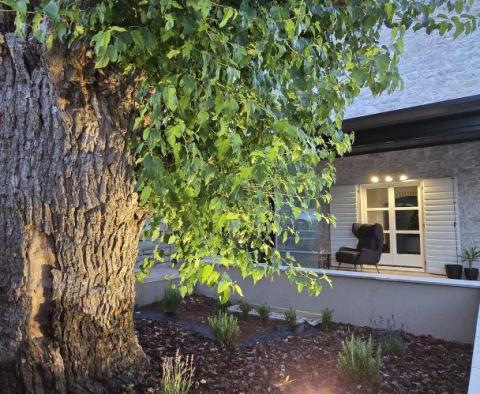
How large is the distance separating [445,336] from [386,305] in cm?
58

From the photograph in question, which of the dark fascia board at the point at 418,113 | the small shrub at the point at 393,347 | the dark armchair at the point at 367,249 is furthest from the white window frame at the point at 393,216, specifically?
the small shrub at the point at 393,347

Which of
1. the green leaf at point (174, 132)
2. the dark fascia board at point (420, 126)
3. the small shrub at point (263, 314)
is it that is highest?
the dark fascia board at point (420, 126)

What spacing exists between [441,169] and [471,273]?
79.5 inches

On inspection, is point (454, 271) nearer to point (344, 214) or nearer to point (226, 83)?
point (344, 214)

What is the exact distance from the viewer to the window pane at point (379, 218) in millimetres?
8458

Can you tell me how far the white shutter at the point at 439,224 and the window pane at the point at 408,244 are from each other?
371 mm

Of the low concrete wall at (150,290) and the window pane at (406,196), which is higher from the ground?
the window pane at (406,196)

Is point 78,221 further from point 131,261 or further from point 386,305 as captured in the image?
point 386,305

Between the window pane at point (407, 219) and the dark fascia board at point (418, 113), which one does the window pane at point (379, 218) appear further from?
the dark fascia board at point (418, 113)

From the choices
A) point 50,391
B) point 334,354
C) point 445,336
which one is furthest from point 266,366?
point 445,336

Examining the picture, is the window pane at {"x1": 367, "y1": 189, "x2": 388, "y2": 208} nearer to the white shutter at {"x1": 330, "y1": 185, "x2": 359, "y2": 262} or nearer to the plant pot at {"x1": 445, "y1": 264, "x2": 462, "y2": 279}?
the white shutter at {"x1": 330, "y1": 185, "x2": 359, "y2": 262}

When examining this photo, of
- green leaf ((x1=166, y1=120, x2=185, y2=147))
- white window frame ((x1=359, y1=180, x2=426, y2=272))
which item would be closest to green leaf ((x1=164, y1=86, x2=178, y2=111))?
green leaf ((x1=166, y1=120, x2=185, y2=147))

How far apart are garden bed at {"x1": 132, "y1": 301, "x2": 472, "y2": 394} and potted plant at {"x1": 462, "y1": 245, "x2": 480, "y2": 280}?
3681 millimetres

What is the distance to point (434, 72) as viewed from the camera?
22.0 feet
